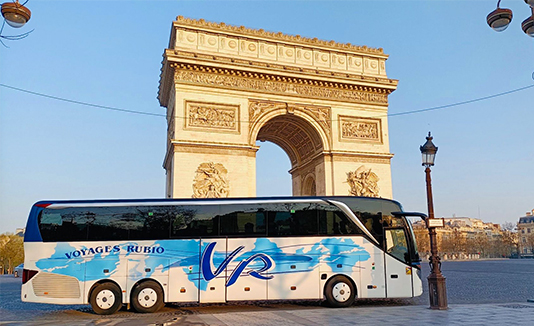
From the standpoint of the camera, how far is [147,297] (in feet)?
33.7

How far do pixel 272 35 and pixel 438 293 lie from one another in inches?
650

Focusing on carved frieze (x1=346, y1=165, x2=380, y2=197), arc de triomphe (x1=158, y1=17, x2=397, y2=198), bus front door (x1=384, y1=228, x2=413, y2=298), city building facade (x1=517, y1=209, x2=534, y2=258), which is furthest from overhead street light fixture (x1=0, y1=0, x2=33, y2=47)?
city building facade (x1=517, y1=209, x2=534, y2=258)

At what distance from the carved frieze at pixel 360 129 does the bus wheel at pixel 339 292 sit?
13334mm

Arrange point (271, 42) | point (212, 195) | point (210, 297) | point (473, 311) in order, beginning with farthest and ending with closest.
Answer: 1. point (271, 42)
2. point (212, 195)
3. point (210, 297)
4. point (473, 311)

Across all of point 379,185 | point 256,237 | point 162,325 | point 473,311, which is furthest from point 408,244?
point 379,185

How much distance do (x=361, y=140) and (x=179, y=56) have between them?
996 centimetres

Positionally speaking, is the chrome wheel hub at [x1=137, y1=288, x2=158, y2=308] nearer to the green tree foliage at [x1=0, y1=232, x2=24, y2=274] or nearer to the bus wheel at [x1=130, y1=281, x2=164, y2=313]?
the bus wheel at [x1=130, y1=281, x2=164, y2=313]

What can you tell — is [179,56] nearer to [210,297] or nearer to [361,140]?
[361,140]

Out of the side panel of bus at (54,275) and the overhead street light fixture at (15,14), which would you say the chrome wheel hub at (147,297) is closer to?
the side panel of bus at (54,275)

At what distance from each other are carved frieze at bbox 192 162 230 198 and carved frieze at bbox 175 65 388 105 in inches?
157

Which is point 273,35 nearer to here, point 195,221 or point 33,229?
point 195,221

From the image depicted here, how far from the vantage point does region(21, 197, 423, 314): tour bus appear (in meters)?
10.1

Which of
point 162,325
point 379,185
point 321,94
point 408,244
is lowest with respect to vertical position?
point 162,325

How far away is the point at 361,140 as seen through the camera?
23594mm
